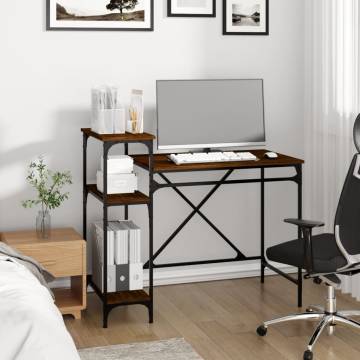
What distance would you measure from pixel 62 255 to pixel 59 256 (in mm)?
17

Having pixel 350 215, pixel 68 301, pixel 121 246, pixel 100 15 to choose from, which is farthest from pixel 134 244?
pixel 100 15

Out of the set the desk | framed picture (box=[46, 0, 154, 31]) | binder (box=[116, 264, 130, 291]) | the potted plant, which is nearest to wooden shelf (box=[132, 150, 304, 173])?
the desk

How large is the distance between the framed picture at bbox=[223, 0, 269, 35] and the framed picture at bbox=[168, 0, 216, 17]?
0.09 meters

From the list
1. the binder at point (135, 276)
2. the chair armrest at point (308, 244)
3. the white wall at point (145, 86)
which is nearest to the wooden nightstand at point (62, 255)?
the binder at point (135, 276)

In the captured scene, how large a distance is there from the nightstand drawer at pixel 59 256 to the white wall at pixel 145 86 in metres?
0.52

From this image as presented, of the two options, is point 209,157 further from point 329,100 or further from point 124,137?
point 329,100

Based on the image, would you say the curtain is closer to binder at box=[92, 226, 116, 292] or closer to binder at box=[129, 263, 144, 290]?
binder at box=[129, 263, 144, 290]

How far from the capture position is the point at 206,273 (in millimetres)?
5414

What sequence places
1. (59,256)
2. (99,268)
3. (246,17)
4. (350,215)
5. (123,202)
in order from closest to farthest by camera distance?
(350,215), (123,202), (59,256), (99,268), (246,17)

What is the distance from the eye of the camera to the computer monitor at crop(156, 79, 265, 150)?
495cm

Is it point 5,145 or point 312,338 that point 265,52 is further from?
point 312,338

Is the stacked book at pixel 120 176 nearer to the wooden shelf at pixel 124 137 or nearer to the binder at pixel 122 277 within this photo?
the wooden shelf at pixel 124 137

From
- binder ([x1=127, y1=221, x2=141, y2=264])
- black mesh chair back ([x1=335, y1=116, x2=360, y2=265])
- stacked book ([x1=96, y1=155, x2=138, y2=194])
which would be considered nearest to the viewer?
black mesh chair back ([x1=335, y1=116, x2=360, y2=265])

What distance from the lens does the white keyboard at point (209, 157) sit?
4.72 meters
